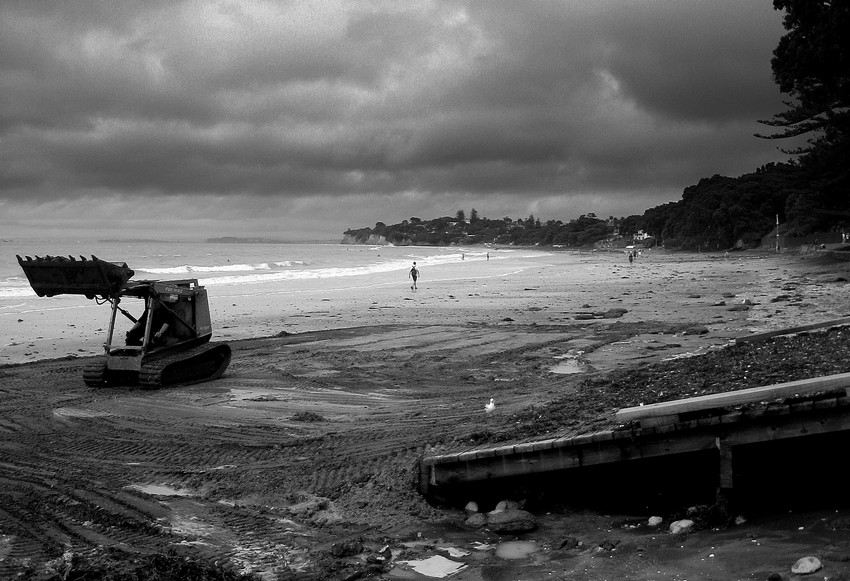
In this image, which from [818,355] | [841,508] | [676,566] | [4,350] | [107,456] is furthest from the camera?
[4,350]

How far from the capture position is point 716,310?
21.4 m

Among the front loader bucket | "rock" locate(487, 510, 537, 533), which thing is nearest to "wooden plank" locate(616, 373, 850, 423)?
"rock" locate(487, 510, 537, 533)

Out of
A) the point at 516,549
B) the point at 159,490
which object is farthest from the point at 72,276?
the point at 516,549

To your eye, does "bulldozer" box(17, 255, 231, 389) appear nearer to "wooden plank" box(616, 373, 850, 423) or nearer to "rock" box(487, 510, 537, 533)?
"rock" box(487, 510, 537, 533)

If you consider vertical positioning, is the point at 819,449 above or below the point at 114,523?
above

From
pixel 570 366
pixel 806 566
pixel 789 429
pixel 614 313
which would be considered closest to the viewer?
pixel 806 566

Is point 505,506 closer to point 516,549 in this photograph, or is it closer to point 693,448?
point 516,549

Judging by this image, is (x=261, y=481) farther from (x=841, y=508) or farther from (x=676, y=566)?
(x=841, y=508)

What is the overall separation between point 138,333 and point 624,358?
8.73 metres

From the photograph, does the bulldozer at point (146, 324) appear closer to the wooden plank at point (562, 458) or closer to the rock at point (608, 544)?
the wooden plank at point (562, 458)

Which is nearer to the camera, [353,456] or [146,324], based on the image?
[353,456]

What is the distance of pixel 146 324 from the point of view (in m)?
12.8

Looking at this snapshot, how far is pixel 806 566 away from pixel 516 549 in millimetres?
1998

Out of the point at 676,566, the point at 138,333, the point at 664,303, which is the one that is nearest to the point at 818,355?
the point at 676,566
